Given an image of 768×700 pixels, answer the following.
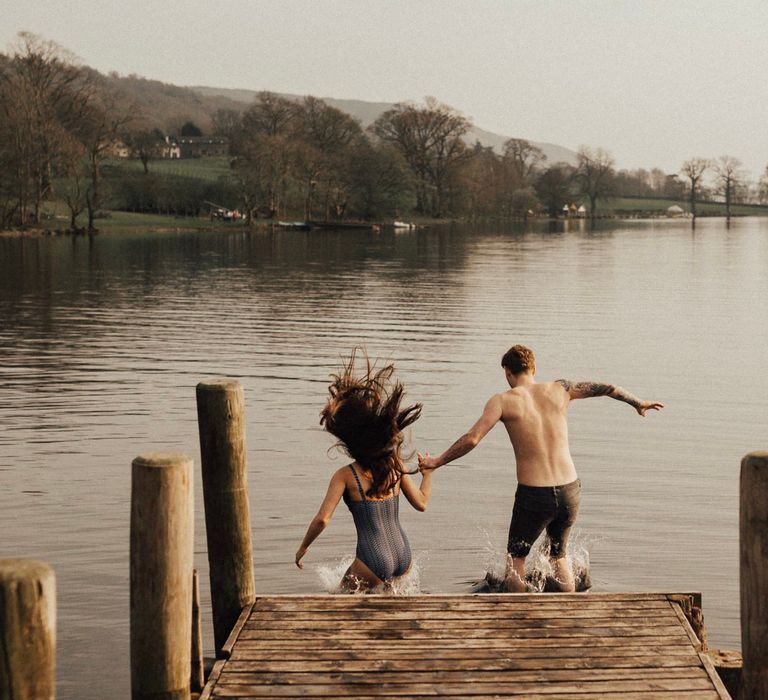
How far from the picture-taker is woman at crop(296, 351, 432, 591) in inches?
297

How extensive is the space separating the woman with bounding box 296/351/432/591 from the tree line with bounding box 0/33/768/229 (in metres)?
78.6

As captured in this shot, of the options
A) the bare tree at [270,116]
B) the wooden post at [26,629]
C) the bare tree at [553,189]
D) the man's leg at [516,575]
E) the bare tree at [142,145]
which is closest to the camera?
the wooden post at [26,629]

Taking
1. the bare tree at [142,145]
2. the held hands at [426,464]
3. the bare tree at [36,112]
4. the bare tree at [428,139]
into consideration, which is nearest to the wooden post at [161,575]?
the held hands at [426,464]

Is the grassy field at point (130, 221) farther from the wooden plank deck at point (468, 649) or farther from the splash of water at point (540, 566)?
the wooden plank deck at point (468, 649)

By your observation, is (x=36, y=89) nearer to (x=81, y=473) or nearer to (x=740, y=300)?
(x=740, y=300)

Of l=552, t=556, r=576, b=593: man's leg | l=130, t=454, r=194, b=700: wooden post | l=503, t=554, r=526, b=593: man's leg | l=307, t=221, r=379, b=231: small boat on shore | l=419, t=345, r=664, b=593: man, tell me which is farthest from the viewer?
l=307, t=221, r=379, b=231: small boat on shore

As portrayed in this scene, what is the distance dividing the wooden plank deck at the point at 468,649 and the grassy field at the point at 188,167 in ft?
384

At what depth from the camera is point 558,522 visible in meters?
8.36

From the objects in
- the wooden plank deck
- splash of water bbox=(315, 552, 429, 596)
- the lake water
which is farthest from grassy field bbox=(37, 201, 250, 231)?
the wooden plank deck

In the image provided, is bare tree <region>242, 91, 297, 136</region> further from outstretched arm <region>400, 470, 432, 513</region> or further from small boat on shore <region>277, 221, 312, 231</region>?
outstretched arm <region>400, 470, 432, 513</region>

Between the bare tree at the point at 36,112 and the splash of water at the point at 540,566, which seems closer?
the splash of water at the point at 540,566

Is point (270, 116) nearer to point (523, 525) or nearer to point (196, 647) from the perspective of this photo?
point (523, 525)

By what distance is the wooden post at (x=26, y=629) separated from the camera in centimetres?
454

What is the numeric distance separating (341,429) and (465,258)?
59.5 metres
